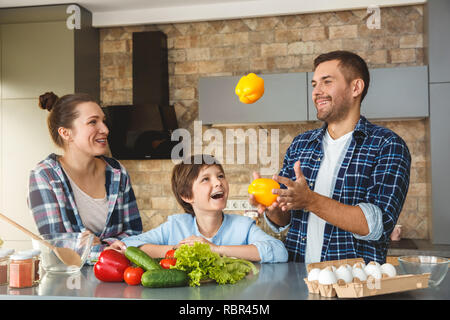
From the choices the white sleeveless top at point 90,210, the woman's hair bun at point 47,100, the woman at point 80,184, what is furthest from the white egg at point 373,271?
the woman's hair bun at point 47,100

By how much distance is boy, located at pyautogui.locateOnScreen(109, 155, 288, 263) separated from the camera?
1797 mm

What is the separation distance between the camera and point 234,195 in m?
3.73

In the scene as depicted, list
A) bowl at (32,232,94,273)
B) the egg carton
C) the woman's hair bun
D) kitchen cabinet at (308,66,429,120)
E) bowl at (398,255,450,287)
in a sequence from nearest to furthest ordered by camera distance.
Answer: the egg carton
bowl at (398,255,450,287)
bowl at (32,232,94,273)
the woman's hair bun
kitchen cabinet at (308,66,429,120)

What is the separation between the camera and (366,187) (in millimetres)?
1720

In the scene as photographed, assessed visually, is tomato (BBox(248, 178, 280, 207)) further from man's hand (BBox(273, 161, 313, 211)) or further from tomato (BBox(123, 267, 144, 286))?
tomato (BBox(123, 267, 144, 286))

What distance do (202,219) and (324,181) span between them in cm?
52

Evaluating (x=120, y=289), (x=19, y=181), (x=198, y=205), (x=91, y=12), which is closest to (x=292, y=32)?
(x=91, y=12)

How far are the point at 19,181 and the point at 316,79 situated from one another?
282cm

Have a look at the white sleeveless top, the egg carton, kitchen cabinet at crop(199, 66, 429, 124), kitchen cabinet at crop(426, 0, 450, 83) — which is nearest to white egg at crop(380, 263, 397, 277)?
the egg carton

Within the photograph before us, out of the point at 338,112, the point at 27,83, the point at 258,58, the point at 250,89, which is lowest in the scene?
the point at 338,112

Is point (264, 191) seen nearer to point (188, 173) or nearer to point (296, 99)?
point (188, 173)

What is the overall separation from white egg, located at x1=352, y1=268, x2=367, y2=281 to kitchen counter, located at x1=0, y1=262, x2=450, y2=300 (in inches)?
2.2

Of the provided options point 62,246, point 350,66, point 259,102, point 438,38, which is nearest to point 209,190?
point 62,246

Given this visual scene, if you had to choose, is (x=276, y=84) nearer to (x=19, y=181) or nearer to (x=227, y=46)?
(x=227, y=46)
